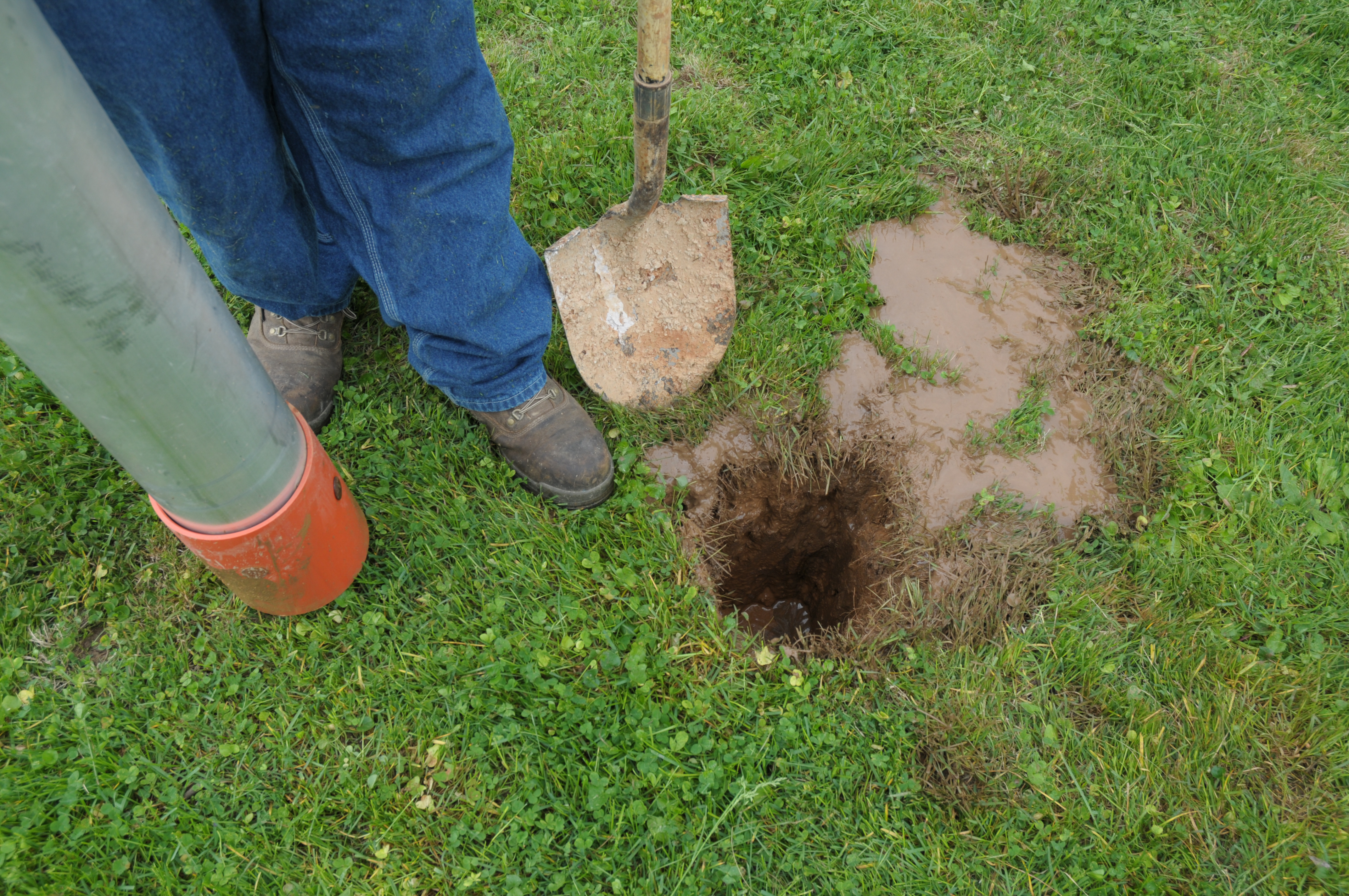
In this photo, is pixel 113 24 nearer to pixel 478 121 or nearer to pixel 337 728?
pixel 478 121

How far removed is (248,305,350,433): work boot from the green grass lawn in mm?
74

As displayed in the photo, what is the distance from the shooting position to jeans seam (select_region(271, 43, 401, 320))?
1.65m

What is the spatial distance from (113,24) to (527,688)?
69.5 inches

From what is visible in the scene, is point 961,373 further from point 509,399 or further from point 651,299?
point 509,399

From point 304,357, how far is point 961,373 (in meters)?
2.29

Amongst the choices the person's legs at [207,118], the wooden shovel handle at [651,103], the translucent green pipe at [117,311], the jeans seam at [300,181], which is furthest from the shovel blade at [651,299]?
the translucent green pipe at [117,311]

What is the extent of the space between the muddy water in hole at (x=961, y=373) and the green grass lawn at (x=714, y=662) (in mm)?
128

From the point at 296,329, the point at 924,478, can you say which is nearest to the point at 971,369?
the point at 924,478

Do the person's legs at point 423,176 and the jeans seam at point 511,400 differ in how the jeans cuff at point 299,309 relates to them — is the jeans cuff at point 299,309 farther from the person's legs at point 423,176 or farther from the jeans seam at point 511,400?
the jeans seam at point 511,400

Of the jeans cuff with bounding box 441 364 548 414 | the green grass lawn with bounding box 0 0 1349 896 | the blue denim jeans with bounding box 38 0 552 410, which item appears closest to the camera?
the blue denim jeans with bounding box 38 0 552 410

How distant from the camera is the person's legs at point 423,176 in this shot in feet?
5.06

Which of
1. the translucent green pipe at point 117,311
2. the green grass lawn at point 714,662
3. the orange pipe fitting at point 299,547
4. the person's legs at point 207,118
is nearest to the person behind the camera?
the translucent green pipe at point 117,311

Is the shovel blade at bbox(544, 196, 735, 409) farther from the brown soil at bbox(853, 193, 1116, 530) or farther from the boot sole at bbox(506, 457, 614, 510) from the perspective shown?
the brown soil at bbox(853, 193, 1116, 530)

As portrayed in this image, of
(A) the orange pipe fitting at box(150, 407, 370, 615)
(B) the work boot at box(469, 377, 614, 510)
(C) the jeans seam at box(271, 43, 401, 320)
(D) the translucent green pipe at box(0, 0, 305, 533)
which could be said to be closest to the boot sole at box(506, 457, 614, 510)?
(B) the work boot at box(469, 377, 614, 510)
